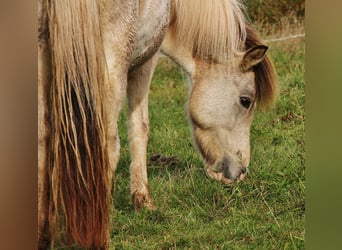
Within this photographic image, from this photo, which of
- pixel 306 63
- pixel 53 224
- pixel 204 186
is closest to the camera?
pixel 306 63

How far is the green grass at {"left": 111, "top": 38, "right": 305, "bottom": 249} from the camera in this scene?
161 inches

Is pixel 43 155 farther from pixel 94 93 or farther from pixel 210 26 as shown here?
pixel 210 26

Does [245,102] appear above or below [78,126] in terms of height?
above

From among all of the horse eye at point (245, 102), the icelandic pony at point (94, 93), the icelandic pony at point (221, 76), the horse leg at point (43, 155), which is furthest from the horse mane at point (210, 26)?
the horse leg at point (43, 155)

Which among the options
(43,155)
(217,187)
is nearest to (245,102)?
(217,187)

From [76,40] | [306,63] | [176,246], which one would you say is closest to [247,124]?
[306,63]

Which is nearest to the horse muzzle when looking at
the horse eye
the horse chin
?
the horse chin

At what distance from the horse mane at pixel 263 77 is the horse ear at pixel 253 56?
2cm

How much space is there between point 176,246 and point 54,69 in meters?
1.18

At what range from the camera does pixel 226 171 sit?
14.0 feet

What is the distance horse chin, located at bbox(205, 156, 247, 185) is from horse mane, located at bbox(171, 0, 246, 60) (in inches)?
21.8

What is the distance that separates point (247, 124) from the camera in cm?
422

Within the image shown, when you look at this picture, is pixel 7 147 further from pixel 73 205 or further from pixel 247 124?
pixel 247 124

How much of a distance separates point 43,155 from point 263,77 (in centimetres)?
134
